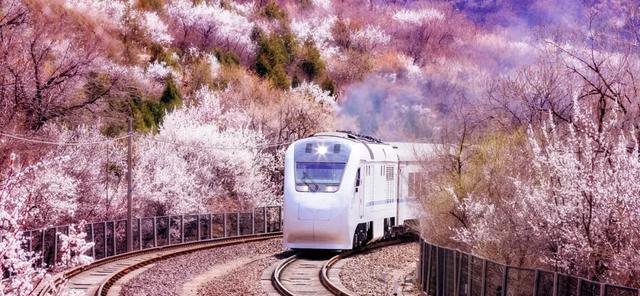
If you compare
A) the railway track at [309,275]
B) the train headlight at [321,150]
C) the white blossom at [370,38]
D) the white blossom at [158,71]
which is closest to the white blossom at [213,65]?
the white blossom at [158,71]

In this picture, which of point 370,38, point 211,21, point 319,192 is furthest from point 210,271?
point 370,38

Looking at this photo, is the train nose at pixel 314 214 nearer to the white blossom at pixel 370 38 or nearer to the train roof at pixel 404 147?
the train roof at pixel 404 147

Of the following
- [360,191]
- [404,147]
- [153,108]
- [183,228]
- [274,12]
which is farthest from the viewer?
[274,12]

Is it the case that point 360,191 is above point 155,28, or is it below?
below

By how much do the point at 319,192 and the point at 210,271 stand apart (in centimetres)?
367

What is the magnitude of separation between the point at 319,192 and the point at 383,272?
3.23 metres

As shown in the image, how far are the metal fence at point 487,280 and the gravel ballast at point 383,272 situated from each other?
2.71 feet

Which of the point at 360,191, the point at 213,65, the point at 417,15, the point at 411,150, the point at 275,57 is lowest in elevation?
the point at 360,191

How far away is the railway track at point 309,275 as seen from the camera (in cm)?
2120

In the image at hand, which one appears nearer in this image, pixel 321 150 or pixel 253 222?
pixel 321 150

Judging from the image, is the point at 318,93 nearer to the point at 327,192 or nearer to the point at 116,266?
the point at 327,192

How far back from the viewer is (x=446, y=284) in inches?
760

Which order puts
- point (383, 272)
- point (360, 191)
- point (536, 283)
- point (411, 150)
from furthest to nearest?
→ point (411, 150), point (360, 191), point (383, 272), point (536, 283)

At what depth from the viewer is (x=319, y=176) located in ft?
87.7
